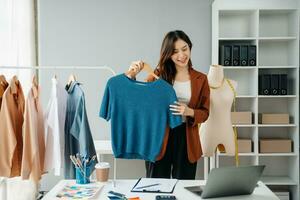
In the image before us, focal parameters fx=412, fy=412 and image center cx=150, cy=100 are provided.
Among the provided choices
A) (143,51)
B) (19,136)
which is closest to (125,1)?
(143,51)

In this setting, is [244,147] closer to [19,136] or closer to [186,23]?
[186,23]

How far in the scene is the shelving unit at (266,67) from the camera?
4.07m

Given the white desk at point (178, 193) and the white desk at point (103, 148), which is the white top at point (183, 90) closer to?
the white desk at point (178, 193)

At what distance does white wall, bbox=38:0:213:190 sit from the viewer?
14.4 ft

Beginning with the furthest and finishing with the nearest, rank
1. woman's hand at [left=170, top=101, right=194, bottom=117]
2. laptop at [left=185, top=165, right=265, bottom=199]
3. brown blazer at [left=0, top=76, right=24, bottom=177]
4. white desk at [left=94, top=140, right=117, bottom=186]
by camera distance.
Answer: white desk at [left=94, top=140, right=117, bottom=186], brown blazer at [left=0, top=76, right=24, bottom=177], woman's hand at [left=170, top=101, right=194, bottom=117], laptop at [left=185, top=165, right=265, bottom=199]

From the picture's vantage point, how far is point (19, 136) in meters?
2.74

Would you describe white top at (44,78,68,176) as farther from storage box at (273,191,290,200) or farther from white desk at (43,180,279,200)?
storage box at (273,191,290,200)

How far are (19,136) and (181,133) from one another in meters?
1.08

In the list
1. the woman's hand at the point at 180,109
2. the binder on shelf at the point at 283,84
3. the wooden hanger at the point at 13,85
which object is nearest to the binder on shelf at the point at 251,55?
the binder on shelf at the point at 283,84

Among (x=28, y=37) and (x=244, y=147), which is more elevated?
(x=28, y=37)

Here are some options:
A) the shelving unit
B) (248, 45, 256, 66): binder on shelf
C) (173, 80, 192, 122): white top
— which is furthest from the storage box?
(173, 80, 192, 122): white top

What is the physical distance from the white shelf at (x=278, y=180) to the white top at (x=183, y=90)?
6.24 feet

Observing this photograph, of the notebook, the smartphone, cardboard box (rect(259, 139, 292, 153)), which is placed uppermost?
the smartphone

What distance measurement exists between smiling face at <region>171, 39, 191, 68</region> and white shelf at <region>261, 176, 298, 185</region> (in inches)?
80.3
